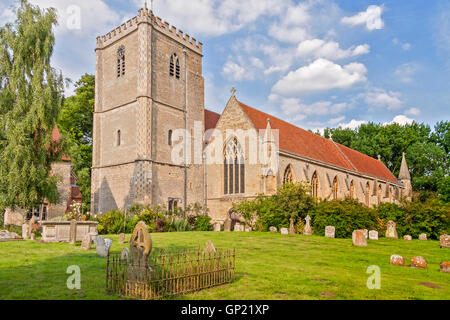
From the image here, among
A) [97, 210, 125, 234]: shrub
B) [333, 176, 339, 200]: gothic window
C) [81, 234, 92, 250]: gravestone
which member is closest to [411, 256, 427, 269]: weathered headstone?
[81, 234, 92, 250]: gravestone

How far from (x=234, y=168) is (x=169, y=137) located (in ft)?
19.2

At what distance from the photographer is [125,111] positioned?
28.1m

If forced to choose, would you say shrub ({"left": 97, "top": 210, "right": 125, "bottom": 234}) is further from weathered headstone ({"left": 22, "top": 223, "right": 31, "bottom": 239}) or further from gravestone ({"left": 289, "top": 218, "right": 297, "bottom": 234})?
gravestone ({"left": 289, "top": 218, "right": 297, "bottom": 234})

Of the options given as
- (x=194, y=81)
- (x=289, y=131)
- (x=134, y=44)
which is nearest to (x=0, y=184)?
(x=134, y=44)

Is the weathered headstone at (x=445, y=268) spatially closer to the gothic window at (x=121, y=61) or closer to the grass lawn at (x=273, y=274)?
the grass lawn at (x=273, y=274)

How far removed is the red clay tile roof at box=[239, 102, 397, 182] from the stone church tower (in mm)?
5785

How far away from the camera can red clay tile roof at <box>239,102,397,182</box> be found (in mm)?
28469

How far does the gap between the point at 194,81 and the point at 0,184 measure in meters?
18.0

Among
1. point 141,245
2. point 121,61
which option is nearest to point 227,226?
point 121,61

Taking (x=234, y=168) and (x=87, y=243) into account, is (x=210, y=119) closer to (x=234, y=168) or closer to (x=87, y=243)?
(x=234, y=168)

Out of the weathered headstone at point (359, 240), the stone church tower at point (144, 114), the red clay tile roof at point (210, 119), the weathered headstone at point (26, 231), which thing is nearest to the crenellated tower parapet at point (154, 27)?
the stone church tower at point (144, 114)

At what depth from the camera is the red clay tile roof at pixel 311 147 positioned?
2847 centimetres

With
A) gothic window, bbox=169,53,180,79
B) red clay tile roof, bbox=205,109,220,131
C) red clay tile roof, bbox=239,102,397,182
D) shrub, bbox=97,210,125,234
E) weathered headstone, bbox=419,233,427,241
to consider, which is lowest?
weathered headstone, bbox=419,233,427,241

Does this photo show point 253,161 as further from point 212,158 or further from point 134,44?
point 134,44
